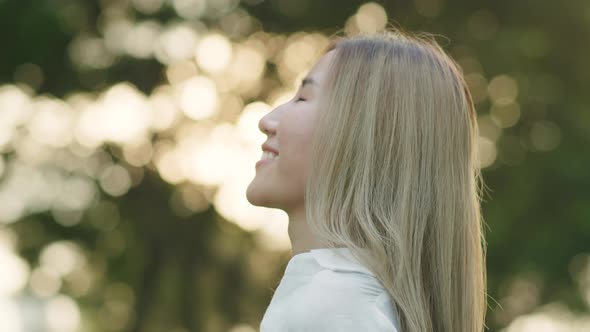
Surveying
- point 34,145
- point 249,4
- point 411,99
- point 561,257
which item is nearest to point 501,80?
point 561,257

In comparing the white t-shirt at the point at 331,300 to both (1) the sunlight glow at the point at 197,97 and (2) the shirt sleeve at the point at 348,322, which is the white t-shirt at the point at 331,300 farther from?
(1) the sunlight glow at the point at 197,97

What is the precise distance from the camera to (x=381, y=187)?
2.49 metres

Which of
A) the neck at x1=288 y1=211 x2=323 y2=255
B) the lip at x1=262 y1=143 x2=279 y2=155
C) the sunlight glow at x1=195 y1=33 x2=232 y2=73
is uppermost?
the lip at x1=262 y1=143 x2=279 y2=155

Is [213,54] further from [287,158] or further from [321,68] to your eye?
[287,158]

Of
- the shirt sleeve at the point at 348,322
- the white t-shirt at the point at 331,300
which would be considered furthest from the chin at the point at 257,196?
the shirt sleeve at the point at 348,322

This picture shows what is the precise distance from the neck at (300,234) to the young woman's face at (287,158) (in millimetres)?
22

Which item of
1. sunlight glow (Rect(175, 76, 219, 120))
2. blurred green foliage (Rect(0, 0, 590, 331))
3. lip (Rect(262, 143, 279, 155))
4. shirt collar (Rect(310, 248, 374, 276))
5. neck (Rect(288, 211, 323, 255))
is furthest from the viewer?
sunlight glow (Rect(175, 76, 219, 120))

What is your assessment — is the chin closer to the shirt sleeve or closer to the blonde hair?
the blonde hair

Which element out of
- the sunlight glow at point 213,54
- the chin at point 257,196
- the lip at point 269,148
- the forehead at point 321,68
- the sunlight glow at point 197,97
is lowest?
the sunlight glow at point 197,97

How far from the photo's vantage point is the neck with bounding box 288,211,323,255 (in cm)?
252

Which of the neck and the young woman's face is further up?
the young woman's face

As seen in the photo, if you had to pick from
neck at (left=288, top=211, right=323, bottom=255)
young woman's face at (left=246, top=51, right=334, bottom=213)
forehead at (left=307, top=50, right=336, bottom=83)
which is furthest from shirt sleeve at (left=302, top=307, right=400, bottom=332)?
forehead at (left=307, top=50, right=336, bottom=83)

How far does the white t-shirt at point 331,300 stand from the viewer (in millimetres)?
2232

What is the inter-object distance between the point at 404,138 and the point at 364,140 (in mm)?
93
